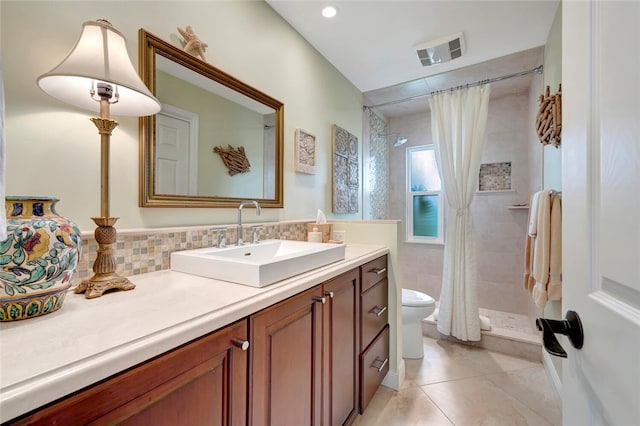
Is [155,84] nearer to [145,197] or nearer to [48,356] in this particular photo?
[145,197]

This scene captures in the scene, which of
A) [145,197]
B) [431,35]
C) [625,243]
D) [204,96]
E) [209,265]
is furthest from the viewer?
[431,35]

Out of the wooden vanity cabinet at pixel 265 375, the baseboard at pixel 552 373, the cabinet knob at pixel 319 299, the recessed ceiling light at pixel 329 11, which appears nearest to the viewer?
the wooden vanity cabinet at pixel 265 375

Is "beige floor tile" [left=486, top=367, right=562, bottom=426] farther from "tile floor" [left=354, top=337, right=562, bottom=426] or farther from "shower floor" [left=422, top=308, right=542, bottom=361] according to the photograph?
"shower floor" [left=422, top=308, right=542, bottom=361]

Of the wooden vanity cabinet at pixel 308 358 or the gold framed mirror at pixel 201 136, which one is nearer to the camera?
the wooden vanity cabinet at pixel 308 358

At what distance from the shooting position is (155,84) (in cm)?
112

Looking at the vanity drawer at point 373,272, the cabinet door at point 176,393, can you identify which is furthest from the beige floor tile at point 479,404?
the cabinet door at point 176,393

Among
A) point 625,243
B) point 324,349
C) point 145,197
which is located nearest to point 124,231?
point 145,197

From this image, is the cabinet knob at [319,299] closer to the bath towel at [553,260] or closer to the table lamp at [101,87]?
the table lamp at [101,87]

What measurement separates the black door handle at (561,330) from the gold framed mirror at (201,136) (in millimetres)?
1303

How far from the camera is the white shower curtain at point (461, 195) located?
2.24 metres

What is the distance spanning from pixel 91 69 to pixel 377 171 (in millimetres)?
2836

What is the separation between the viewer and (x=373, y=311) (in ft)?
5.08

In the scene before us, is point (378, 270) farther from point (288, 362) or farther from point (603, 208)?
point (603, 208)

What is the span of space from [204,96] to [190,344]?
1.18 metres
